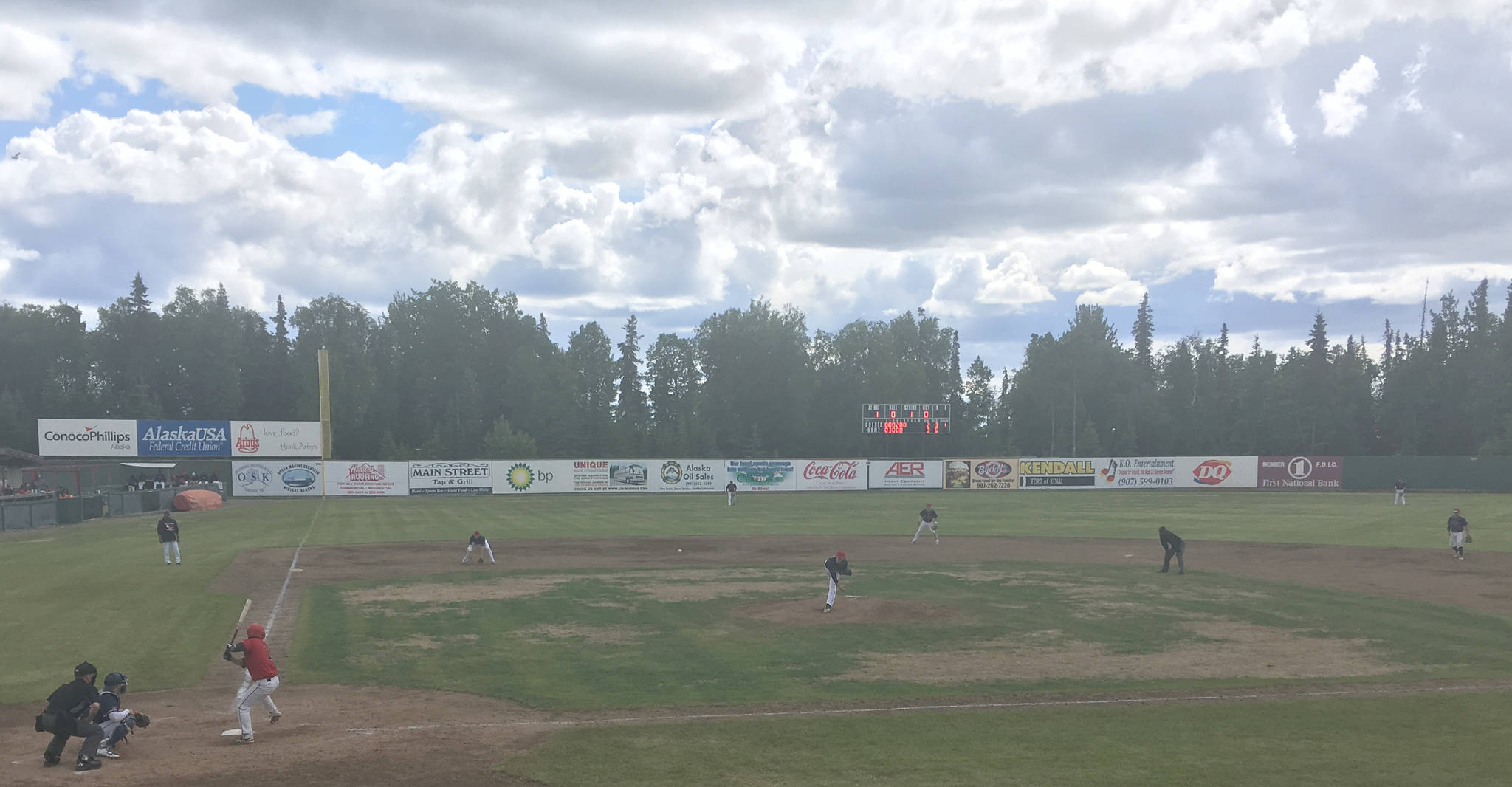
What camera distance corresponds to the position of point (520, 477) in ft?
258

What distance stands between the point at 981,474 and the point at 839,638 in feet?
205

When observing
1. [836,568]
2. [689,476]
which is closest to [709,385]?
[689,476]

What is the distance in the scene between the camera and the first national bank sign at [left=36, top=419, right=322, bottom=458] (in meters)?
75.2

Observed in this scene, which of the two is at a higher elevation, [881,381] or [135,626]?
[881,381]

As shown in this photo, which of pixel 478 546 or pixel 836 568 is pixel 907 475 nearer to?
pixel 478 546

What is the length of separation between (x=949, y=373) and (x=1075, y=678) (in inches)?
4532

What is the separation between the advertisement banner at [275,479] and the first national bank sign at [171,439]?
4.41 meters

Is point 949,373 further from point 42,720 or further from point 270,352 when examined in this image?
point 42,720

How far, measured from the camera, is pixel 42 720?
1346cm

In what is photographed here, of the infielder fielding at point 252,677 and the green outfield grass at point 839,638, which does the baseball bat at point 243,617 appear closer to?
the green outfield grass at point 839,638

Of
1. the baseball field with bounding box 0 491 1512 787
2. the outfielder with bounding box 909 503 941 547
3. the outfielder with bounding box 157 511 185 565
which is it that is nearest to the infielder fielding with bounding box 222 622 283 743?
the baseball field with bounding box 0 491 1512 787

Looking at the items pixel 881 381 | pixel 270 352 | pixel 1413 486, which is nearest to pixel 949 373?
pixel 881 381

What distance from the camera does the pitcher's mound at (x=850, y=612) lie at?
23844 millimetres

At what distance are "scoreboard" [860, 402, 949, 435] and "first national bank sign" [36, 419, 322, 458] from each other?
43.2m
